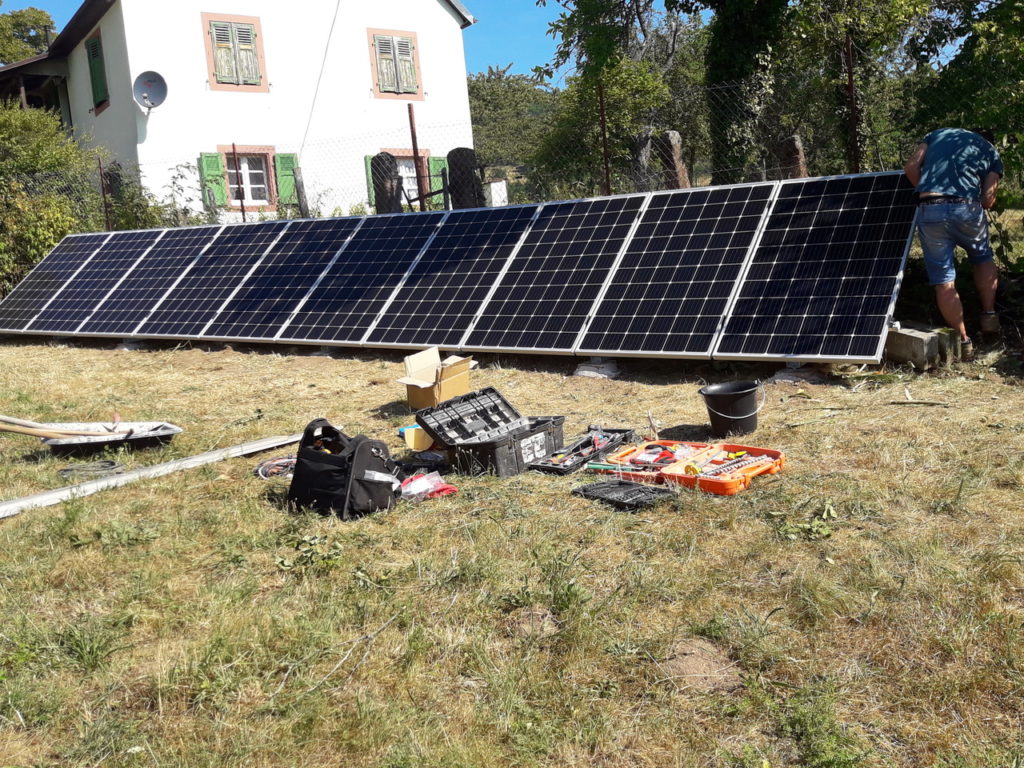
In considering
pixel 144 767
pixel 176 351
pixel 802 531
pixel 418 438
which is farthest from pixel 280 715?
pixel 176 351

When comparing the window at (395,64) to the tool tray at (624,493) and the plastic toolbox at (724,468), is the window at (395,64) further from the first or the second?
the tool tray at (624,493)

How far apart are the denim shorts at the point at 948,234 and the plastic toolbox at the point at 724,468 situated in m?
2.91

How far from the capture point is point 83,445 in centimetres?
662

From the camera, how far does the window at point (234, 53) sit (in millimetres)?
21953

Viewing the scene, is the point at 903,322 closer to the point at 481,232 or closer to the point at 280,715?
the point at 481,232

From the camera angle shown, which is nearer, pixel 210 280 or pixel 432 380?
pixel 432 380

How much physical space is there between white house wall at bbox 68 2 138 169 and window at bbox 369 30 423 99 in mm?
5972

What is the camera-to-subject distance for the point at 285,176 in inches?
882

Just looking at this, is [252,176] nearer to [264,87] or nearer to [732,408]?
[264,87]

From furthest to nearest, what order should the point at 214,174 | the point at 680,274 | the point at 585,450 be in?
the point at 214,174, the point at 680,274, the point at 585,450

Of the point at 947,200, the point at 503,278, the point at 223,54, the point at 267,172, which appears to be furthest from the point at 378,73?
the point at 947,200

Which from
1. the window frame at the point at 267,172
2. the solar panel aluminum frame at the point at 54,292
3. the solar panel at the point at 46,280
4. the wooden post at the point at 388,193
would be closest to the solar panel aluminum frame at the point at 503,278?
the wooden post at the point at 388,193

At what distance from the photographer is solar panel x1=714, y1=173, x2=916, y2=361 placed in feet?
22.6

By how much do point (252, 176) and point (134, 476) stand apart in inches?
715
